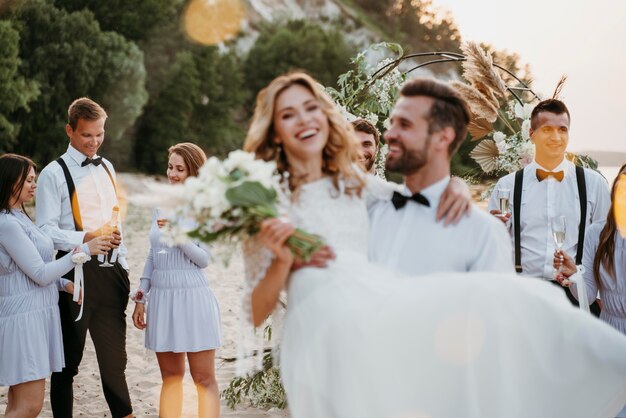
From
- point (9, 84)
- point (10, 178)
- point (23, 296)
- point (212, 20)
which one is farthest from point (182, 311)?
point (212, 20)

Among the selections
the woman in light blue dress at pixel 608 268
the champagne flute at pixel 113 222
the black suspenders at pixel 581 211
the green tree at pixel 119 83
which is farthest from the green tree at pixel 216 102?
the woman in light blue dress at pixel 608 268

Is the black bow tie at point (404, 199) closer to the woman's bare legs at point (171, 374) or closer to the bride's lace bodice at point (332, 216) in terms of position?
the bride's lace bodice at point (332, 216)

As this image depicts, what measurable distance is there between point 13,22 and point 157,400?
28.9m

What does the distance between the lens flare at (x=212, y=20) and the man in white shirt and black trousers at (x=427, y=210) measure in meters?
46.3

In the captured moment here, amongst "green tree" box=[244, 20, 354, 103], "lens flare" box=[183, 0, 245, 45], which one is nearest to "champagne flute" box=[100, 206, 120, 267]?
"lens flare" box=[183, 0, 245, 45]

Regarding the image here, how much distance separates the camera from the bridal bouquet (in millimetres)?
2572

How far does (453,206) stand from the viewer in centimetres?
283

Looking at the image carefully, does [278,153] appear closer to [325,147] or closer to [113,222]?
[325,147]

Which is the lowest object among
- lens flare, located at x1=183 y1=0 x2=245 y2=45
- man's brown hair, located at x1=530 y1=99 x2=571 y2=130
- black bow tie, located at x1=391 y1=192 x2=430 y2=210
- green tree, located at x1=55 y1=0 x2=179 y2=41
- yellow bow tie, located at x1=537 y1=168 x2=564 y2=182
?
black bow tie, located at x1=391 y1=192 x2=430 y2=210

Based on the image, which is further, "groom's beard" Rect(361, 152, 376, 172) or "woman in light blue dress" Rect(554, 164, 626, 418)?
"groom's beard" Rect(361, 152, 376, 172)

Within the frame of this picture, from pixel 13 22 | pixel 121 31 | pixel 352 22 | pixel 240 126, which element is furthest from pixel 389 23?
pixel 13 22

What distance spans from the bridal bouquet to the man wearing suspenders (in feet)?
8.31

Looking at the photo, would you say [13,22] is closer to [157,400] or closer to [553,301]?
[157,400]

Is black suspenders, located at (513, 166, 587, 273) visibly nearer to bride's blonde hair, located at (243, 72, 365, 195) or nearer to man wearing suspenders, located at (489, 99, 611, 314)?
man wearing suspenders, located at (489, 99, 611, 314)
